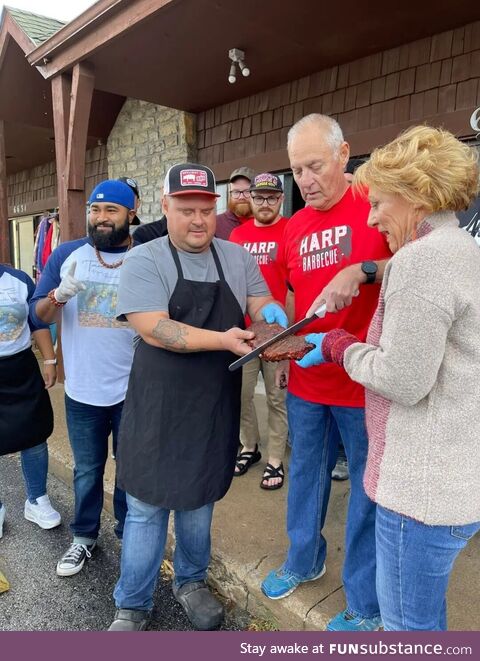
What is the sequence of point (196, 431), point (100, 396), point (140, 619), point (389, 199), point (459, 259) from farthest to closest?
point (100, 396) → point (140, 619) → point (196, 431) → point (389, 199) → point (459, 259)

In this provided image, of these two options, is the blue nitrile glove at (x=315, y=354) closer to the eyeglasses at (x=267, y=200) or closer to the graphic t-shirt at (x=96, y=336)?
the graphic t-shirt at (x=96, y=336)

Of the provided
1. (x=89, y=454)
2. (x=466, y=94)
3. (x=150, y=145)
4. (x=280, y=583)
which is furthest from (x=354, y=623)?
(x=150, y=145)

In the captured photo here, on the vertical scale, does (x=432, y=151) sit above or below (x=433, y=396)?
above

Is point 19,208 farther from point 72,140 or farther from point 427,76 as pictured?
point 427,76

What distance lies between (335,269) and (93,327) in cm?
126

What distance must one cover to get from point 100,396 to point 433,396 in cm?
171

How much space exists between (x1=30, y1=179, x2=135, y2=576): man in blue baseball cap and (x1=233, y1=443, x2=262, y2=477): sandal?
1.13 m

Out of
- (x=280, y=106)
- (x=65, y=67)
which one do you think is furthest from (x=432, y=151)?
(x=65, y=67)

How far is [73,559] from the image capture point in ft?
8.52

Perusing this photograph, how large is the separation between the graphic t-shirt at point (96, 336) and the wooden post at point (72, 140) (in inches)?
117

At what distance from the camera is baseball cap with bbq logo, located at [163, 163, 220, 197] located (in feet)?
6.07

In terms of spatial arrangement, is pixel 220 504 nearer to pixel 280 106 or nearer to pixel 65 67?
pixel 280 106

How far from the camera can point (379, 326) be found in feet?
4.67

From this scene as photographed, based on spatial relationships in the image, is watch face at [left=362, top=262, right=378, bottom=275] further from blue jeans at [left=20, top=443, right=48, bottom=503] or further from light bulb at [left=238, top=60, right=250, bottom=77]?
light bulb at [left=238, top=60, right=250, bottom=77]
